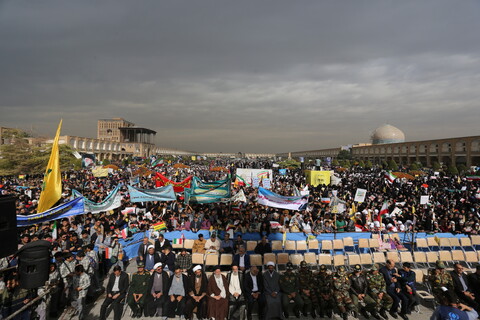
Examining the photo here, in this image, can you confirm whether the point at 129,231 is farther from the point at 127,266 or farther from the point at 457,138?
the point at 457,138

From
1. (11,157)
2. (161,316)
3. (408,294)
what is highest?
(11,157)

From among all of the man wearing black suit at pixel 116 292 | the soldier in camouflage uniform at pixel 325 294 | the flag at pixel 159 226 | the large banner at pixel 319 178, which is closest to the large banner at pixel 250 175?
the large banner at pixel 319 178

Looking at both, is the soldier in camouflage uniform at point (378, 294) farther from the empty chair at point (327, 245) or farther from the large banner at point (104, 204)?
the large banner at point (104, 204)

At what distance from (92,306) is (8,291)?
192cm

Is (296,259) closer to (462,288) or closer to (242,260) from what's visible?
(242,260)

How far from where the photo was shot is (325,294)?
6.62m

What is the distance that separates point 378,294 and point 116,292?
6.18 metres

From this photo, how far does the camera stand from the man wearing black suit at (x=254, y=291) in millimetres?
6457

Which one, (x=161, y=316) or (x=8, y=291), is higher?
(x=8, y=291)

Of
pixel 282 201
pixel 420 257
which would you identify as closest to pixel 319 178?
pixel 282 201

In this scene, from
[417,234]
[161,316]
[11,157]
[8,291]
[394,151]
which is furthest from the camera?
[394,151]

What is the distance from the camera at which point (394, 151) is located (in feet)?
269

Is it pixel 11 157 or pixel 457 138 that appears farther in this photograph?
pixel 457 138

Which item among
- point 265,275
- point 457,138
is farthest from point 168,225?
point 457,138
